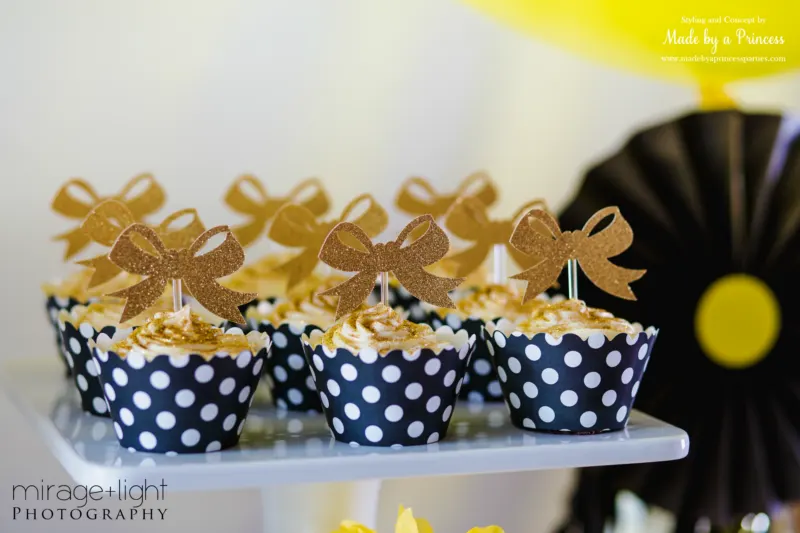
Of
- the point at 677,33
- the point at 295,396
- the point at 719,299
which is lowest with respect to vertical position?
the point at 295,396

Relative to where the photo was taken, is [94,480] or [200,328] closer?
[94,480]

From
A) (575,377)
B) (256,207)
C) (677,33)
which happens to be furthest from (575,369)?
(677,33)

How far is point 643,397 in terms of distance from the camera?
6.22ft

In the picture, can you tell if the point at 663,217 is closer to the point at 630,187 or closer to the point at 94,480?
the point at 630,187

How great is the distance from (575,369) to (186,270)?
1.74 ft

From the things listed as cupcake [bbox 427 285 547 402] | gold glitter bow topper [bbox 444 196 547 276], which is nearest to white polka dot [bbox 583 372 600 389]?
cupcake [bbox 427 285 547 402]

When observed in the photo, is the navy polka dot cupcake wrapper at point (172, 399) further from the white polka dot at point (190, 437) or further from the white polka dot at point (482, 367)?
the white polka dot at point (482, 367)

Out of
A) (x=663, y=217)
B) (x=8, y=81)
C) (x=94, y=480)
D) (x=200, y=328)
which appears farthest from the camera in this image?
(x=663, y=217)

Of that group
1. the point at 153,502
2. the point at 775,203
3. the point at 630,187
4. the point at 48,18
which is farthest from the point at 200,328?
the point at 775,203

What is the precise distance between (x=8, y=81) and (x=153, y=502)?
2.84 feet

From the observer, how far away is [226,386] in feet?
3.83

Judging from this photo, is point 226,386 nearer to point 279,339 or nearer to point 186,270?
point 186,270

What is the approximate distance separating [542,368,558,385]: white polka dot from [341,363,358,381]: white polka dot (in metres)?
0.26

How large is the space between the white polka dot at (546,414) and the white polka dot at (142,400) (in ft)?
1.71
